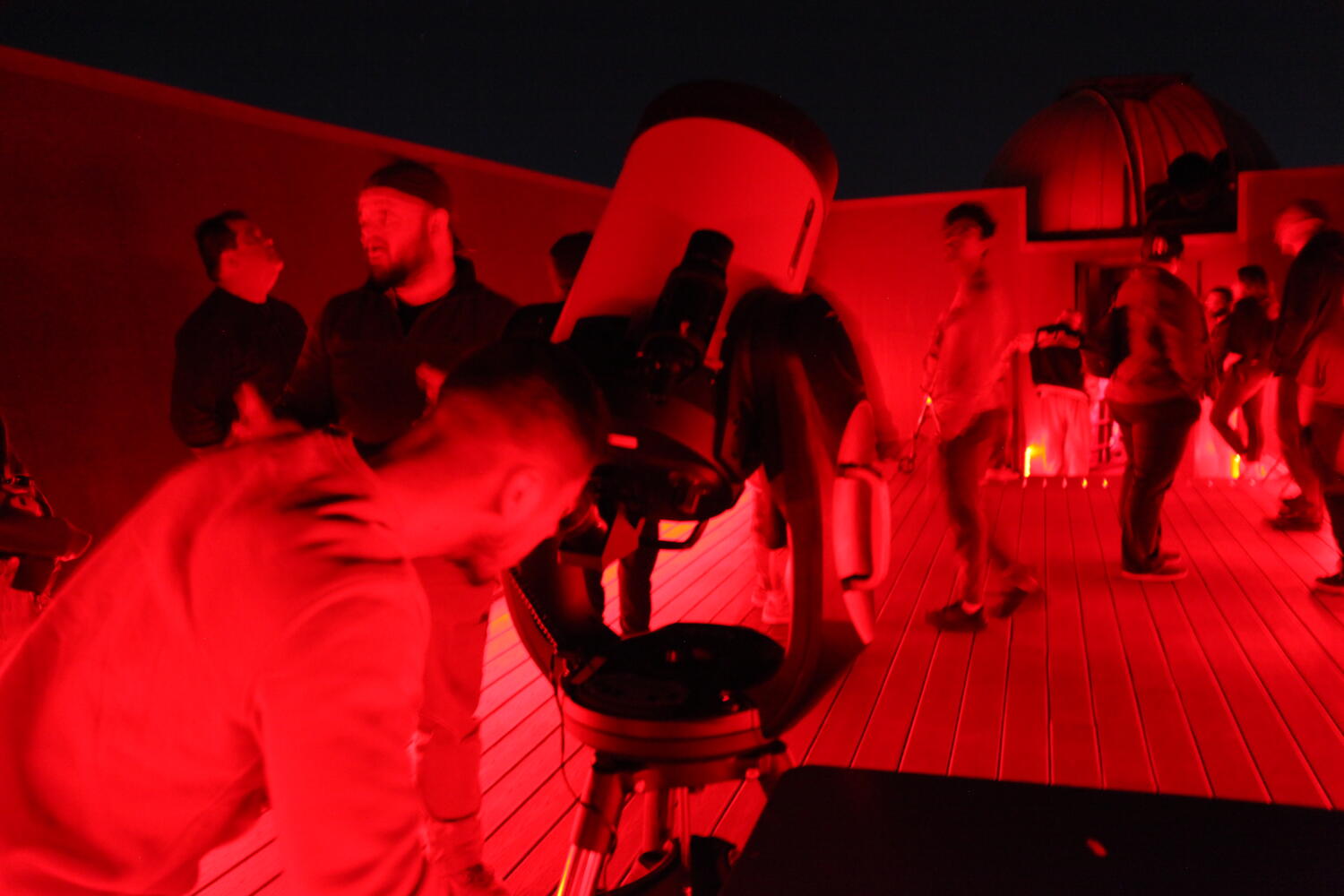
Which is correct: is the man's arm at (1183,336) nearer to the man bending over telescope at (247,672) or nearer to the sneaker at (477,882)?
the sneaker at (477,882)

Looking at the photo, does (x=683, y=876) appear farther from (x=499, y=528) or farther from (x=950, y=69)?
(x=950, y=69)

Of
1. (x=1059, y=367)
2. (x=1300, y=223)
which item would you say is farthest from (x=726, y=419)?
(x=1059, y=367)

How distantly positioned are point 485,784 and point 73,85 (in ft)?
8.94

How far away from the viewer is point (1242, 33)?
4.92 meters

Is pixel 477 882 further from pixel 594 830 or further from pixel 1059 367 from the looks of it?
pixel 1059 367

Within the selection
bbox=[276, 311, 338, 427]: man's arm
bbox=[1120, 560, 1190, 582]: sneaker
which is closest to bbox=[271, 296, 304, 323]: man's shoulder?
bbox=[276, 311, 338, 427]: man's arm

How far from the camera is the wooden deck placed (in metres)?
2.44

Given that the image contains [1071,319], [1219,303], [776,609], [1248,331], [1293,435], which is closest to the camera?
[776,609]

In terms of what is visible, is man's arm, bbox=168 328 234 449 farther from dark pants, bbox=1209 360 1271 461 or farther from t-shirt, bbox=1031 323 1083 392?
t-shirt, bbox=1031 323 1083 392

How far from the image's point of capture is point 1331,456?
3662 mm

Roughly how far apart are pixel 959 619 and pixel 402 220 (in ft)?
8.88

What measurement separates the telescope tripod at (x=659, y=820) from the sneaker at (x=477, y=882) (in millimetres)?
361

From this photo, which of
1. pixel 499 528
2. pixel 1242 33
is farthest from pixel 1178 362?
pixel 499 528

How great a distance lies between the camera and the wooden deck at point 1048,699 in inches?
95.9
